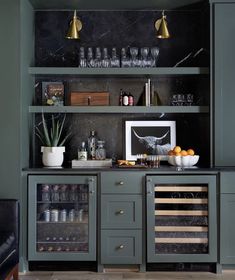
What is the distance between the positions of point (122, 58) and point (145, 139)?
0.87 metres

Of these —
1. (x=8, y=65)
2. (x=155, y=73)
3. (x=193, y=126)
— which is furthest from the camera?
(x=193, y=126)

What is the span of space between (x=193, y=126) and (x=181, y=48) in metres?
0.83

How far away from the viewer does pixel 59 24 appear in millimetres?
4770

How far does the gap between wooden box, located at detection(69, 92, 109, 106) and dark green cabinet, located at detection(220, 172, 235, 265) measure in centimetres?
138

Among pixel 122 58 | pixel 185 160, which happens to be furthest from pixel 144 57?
pixel 185 160

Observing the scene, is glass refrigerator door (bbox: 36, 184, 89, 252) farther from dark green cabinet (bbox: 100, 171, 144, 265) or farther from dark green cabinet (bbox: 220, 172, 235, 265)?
dark green cabinet (bbox: 220, 172, 235, 265)

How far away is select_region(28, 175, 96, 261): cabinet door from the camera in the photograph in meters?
4.08

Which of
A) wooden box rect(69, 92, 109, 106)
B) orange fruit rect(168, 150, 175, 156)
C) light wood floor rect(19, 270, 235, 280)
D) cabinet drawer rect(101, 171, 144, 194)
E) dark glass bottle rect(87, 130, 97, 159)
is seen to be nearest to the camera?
light wood floor rect(19, 270, 235, 280)

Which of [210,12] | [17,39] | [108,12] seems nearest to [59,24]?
[108,12]

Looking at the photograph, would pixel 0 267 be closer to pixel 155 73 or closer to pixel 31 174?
pixel 31 174

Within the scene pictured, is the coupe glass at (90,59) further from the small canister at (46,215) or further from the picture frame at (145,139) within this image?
the small canister at (46,215)

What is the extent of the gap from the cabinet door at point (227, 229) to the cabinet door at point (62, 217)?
115 cm

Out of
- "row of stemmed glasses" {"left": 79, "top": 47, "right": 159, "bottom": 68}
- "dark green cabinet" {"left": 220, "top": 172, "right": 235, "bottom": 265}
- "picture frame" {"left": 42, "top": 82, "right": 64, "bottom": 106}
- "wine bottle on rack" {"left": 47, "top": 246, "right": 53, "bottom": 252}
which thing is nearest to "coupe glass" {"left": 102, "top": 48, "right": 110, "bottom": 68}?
"row of stemmed glasses" {"left": 79, "top": 47, "right": 159, "bottom": 68}

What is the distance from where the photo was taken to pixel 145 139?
4.71 m
